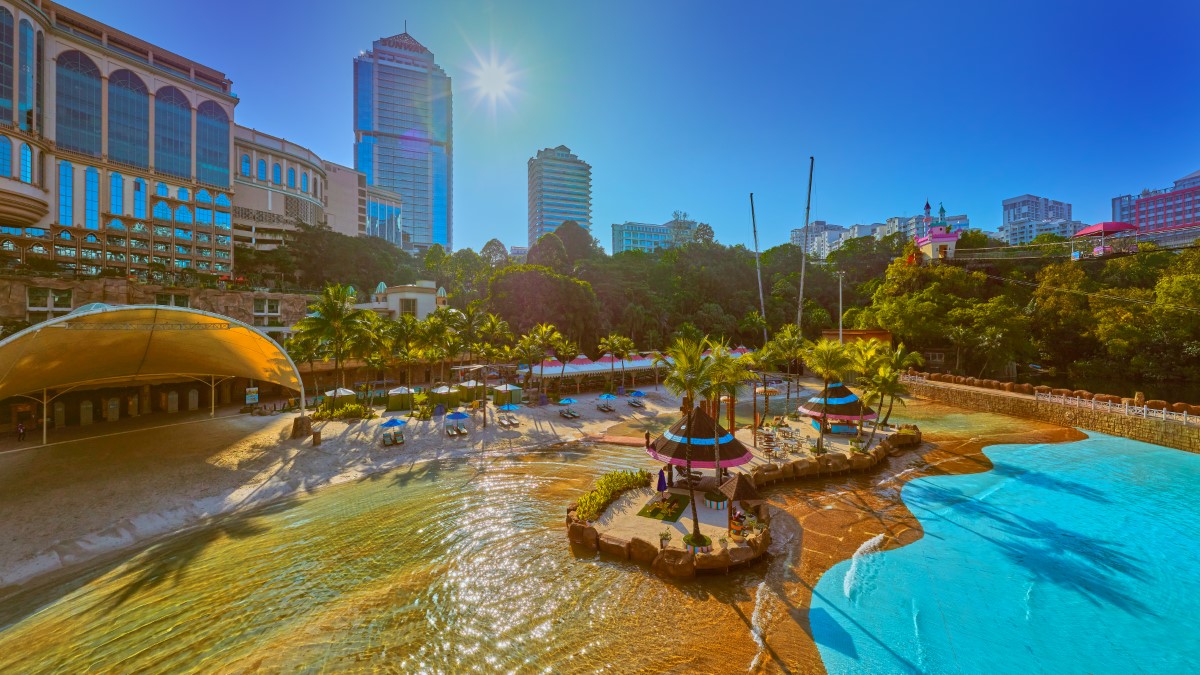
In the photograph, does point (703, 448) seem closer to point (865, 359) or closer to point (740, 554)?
point (740, 554)

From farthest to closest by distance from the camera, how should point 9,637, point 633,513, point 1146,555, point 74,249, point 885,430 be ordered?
point 74,249 → point 885,430 → point 633,513 → point 1146,555 → point 9,637

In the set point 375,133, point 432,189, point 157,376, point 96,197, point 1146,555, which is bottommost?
point 1146,555

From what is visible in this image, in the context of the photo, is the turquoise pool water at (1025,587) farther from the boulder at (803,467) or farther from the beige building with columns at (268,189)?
the beige building with columns at (268,189)

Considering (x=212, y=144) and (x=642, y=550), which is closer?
(x=642, y=550)

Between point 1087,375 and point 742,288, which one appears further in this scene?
point 742,288

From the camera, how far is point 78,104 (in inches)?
2367

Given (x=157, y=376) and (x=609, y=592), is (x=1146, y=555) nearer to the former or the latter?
(x=609, y=592)

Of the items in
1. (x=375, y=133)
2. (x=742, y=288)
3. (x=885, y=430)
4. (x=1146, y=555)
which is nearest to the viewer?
(x=1146, y=555)

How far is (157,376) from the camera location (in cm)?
2753

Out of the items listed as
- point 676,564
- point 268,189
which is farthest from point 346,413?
point 268,189

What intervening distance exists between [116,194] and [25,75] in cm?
1574

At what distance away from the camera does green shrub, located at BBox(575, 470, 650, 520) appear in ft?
50.0

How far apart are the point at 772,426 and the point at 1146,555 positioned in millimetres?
15348

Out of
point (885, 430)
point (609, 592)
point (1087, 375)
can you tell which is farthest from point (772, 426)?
point (1087, 375)
